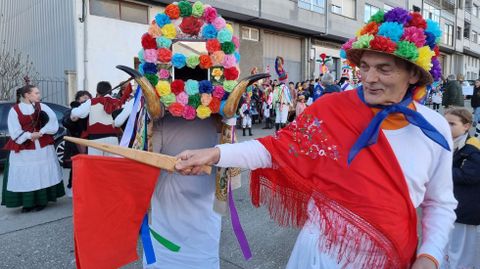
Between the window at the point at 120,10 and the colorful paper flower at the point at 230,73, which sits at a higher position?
the window at the point at 120,10

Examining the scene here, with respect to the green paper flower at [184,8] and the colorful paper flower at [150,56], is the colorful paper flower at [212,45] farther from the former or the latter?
the colorful paper flower at [150,56]

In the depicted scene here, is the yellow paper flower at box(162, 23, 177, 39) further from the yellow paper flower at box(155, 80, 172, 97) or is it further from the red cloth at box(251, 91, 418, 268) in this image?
the red cloth at box(251, 91, 418, 268)

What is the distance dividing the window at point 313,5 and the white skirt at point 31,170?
58.4 ft

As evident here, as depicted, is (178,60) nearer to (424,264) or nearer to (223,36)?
(223,36)

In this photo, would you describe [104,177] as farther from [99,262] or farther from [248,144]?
[248,144]

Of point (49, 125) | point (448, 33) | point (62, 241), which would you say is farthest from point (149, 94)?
point (448, 33)

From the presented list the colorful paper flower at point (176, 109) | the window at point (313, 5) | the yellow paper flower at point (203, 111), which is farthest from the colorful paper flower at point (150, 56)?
the window at point (313, 5)

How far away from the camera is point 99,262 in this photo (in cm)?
191

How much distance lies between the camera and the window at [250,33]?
18892 millimetres

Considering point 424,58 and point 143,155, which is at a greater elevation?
point 424,58

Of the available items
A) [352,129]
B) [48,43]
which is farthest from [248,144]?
[48,43]

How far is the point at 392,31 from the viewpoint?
158cm

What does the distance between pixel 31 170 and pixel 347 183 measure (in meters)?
5.03

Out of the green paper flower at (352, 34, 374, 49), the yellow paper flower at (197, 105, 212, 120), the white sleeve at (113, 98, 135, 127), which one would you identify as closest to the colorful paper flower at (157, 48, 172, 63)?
the yellow paper flower at (197, 105, 212, 120)
